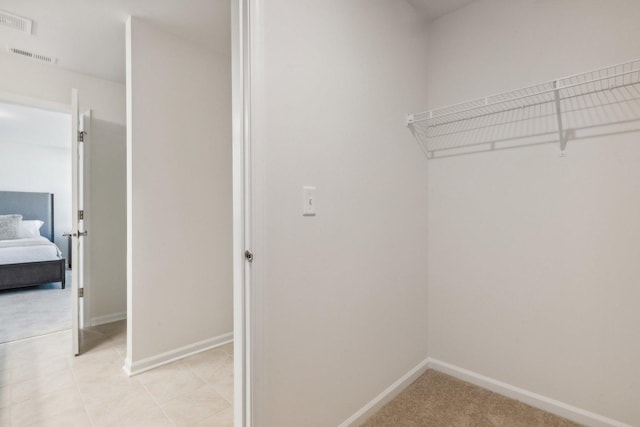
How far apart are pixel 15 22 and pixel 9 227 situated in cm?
474

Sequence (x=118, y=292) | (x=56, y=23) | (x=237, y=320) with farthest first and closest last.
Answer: (x=118, y=292) < (x=56, y=23) < (x=237, y=320)

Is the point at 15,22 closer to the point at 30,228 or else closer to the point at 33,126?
the point at 33,126

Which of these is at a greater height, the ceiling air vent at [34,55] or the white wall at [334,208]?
the ceiling air vent at [34,55]

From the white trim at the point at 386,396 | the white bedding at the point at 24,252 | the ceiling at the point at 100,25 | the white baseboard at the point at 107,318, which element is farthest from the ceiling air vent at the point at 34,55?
the white trim at the point at 386,396

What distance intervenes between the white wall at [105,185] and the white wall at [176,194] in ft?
4.17

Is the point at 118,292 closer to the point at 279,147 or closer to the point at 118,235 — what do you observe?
the point at 118,235

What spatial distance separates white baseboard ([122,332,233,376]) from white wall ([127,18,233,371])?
1cm

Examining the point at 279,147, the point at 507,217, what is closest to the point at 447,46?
the point at 507,217

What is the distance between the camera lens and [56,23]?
2211 mm

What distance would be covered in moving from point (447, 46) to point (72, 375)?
3.42 m

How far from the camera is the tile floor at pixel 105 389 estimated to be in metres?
1.66

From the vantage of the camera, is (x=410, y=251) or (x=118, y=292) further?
(x=118, y=292)

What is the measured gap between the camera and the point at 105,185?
319cm

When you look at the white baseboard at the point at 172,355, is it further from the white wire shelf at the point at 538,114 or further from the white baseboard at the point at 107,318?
the white wire shelf at the point at 538,114
